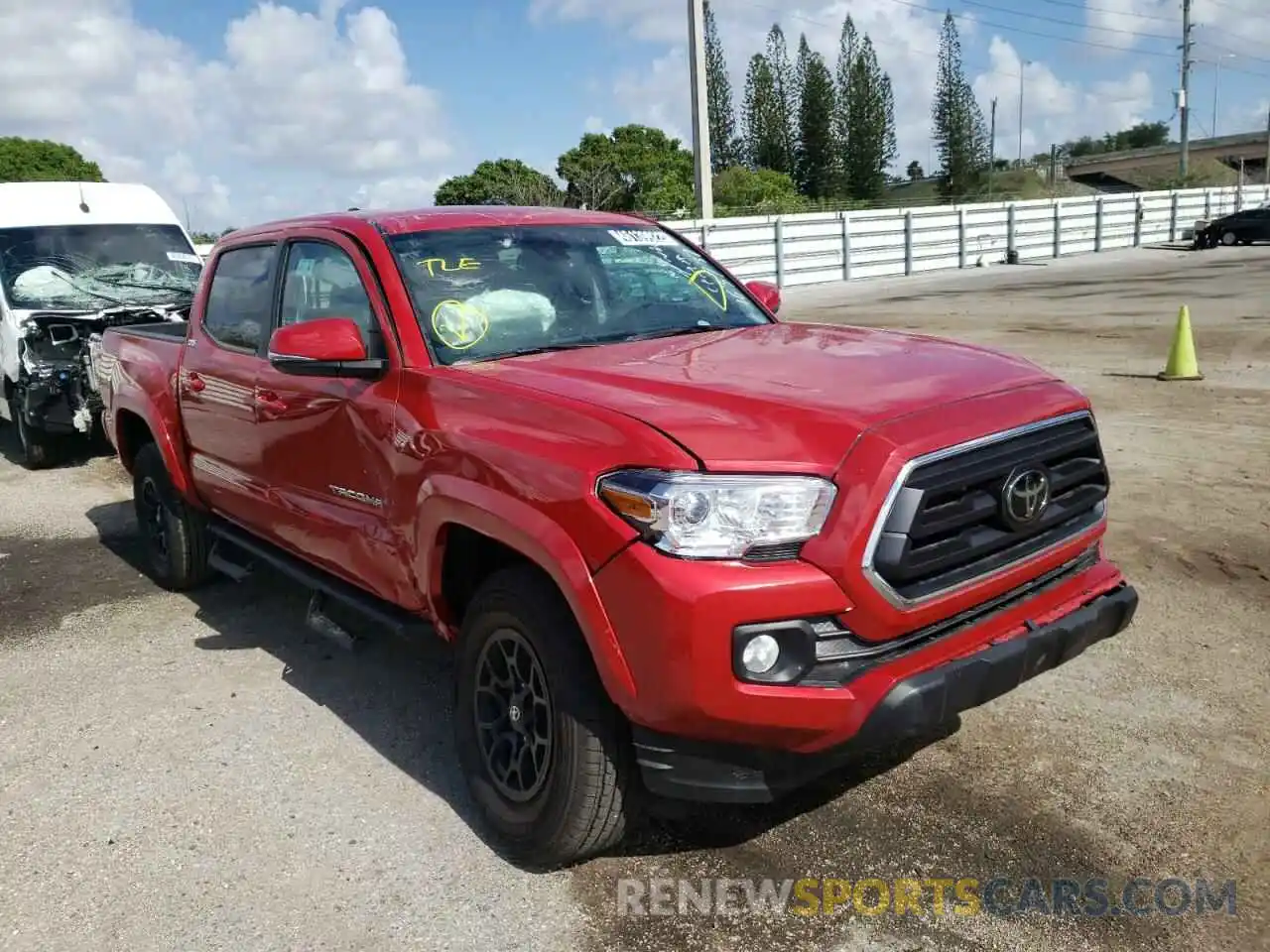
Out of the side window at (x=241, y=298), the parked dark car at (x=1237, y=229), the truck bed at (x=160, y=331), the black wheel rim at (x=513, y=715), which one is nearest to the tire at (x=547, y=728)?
the black wheel rim at (x=513, y=715)

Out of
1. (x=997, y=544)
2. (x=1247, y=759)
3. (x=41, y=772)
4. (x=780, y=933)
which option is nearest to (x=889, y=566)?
(x=997, y=544)

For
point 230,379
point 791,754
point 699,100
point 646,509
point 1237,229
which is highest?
point 699,100

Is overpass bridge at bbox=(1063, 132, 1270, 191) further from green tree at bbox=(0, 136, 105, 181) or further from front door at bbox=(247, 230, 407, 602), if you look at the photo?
front door at bbox=(247, 230, 407, 602)

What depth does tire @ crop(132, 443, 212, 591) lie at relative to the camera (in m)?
5.64

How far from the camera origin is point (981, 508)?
9.25ft

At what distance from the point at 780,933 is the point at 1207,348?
12.6 m

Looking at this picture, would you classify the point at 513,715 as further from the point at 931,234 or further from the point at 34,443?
the point at 931,234

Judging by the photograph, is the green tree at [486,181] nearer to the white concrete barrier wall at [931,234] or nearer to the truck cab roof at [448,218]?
the white concrete barrier wall at [931,234]

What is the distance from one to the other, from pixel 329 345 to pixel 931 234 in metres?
32.8

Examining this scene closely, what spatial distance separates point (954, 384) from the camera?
3.03 metres

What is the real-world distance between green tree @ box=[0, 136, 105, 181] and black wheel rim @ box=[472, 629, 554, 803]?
243ft

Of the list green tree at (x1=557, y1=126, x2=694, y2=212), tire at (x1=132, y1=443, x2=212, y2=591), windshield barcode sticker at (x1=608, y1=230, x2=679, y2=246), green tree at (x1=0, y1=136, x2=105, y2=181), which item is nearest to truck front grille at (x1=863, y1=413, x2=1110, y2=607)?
windshield barcode sticker at (x1=608, y1=230, x2=679, y2=246)

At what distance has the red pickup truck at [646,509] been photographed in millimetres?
2580

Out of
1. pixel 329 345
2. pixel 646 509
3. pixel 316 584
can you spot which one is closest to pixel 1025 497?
pixel 646 509
